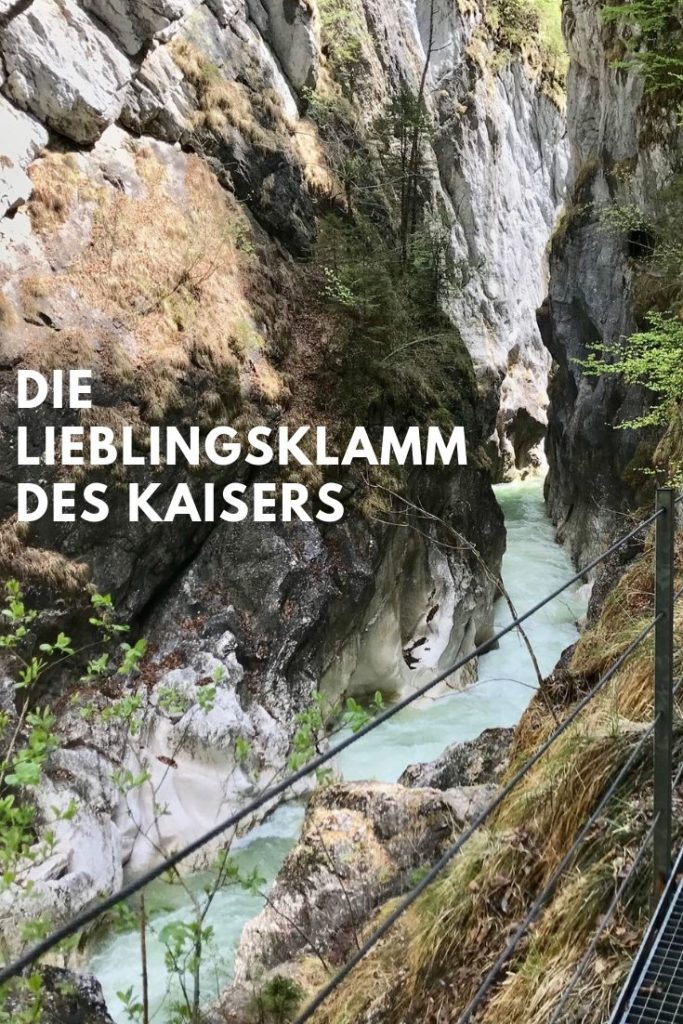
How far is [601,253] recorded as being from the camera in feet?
53.3

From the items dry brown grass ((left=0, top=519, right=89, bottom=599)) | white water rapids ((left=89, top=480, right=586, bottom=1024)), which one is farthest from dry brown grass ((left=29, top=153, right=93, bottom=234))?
white water rapids ((left=89, top=480, right=586, bottom=1024))

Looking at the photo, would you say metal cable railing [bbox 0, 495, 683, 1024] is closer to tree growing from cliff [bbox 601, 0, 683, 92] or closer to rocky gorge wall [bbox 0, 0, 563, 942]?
rocky gorge wall [bbox 0, 0, 563, 942]

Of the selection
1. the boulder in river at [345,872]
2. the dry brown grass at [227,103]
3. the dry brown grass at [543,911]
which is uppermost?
the dry brown grass at [227,103]

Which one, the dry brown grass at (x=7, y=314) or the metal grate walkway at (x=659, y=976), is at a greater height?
the dry brown grass at (x=7, y=314)

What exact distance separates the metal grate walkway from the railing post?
7 centimetres

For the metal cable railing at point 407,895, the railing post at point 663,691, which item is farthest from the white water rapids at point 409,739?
the metal cable railing at point 407,895

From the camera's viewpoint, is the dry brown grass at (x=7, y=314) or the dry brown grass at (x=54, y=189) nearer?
the dry brown grass at (x=7, y=314)

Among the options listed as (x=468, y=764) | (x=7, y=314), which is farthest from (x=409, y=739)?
(x=7, y=314)

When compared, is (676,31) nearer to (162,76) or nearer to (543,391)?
(162,76)

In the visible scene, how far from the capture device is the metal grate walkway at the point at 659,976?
1979 mm

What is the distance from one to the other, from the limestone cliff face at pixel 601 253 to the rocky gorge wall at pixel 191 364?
362cm

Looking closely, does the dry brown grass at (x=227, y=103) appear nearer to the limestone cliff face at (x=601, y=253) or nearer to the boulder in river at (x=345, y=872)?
the limestone cliff face at (x=601, y=253)

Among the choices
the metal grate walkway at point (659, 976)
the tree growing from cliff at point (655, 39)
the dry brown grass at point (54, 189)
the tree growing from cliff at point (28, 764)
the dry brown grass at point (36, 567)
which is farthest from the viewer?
the tree growing from cliff at point (655, 39)

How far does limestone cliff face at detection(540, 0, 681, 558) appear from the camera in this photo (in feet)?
45.0
